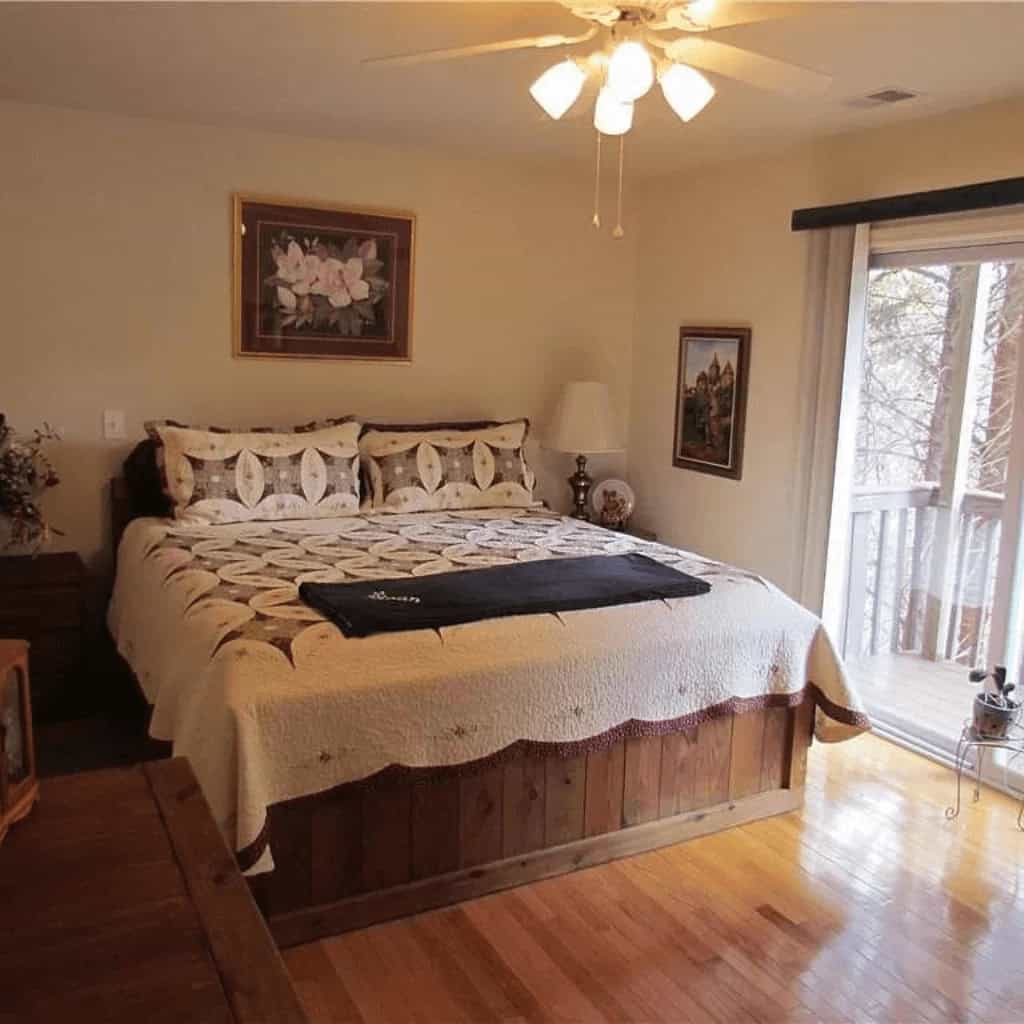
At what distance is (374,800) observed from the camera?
2.34 metres

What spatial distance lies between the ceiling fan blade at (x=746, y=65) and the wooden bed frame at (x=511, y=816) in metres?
1.69

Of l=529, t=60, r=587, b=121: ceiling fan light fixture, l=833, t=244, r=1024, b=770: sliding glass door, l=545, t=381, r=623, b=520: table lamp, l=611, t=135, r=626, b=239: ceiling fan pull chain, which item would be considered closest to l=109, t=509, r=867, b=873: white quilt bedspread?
l=833, t=244, r=1024, b=770: sliding glass door

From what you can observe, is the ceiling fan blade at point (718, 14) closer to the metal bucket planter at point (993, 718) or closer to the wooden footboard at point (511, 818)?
the wooden footboard at point (511, 818)

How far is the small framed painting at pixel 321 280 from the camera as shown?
Result: 3.95m

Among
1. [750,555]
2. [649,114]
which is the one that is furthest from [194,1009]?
[750,555]

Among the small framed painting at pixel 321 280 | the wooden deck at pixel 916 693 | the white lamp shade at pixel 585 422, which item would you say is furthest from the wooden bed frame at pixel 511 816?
the small framed painting at pixel 321 280

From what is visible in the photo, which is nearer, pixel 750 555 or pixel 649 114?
pixel 649 114

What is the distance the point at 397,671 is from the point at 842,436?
85.2 inches

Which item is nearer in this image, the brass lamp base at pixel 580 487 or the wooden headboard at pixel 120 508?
the wooden headboard at pixel 120 508

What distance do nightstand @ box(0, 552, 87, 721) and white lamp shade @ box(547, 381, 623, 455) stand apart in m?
2.10

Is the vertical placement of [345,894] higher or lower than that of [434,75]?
lower

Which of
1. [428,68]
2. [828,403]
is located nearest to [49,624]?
[428,68]

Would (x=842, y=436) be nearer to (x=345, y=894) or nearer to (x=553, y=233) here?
(x=553, y=233)

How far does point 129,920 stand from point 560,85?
1946 mm
